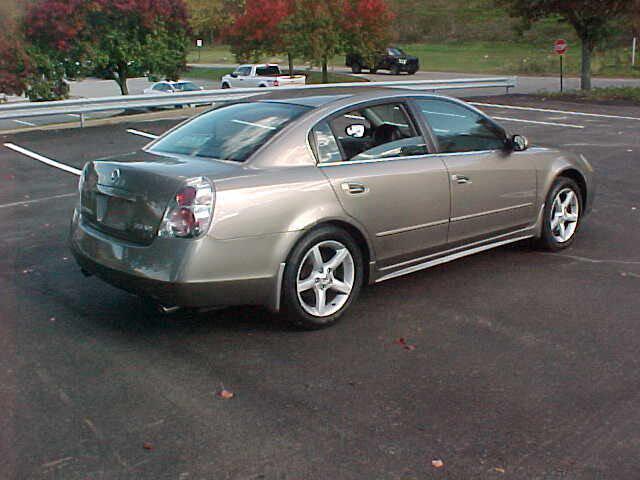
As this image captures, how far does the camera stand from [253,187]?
16.6 feet

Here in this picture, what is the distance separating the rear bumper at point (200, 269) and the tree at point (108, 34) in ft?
78.3

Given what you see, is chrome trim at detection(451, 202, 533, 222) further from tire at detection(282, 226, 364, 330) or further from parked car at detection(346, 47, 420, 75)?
parked car at detection(346, 47, 420, 75)

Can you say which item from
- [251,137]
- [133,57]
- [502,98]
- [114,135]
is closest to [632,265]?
[251,137]

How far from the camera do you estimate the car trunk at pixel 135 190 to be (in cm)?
499

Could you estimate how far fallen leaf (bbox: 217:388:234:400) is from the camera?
4.39 m

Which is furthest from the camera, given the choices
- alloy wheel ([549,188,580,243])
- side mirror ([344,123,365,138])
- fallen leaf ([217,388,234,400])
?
alloy wheel ([549,188,580,243])

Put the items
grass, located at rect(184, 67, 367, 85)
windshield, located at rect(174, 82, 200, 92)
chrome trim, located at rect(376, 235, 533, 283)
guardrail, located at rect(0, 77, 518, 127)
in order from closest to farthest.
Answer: chrome trim, located at rect(376, 235, 533, 283) → guardrail, located at rect(0, 77, 518, 127) → windshield, located at rect(174, 82, 200, 92) → grass, located at rect(184, 67, 367, 85)

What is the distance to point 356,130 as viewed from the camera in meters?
6.36

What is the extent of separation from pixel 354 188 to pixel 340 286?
665mm

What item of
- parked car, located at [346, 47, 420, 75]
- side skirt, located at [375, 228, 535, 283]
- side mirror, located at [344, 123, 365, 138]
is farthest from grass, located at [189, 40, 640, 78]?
side mirror, located at [344, 123, 365, 138]

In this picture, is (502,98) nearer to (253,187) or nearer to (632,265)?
(632,265)

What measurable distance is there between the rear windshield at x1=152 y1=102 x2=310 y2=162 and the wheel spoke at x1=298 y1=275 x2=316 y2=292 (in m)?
0.88

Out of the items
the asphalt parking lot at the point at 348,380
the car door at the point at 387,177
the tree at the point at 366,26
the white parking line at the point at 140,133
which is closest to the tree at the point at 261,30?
the tree at the point at 366,26

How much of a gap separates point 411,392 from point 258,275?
1.22 metres
